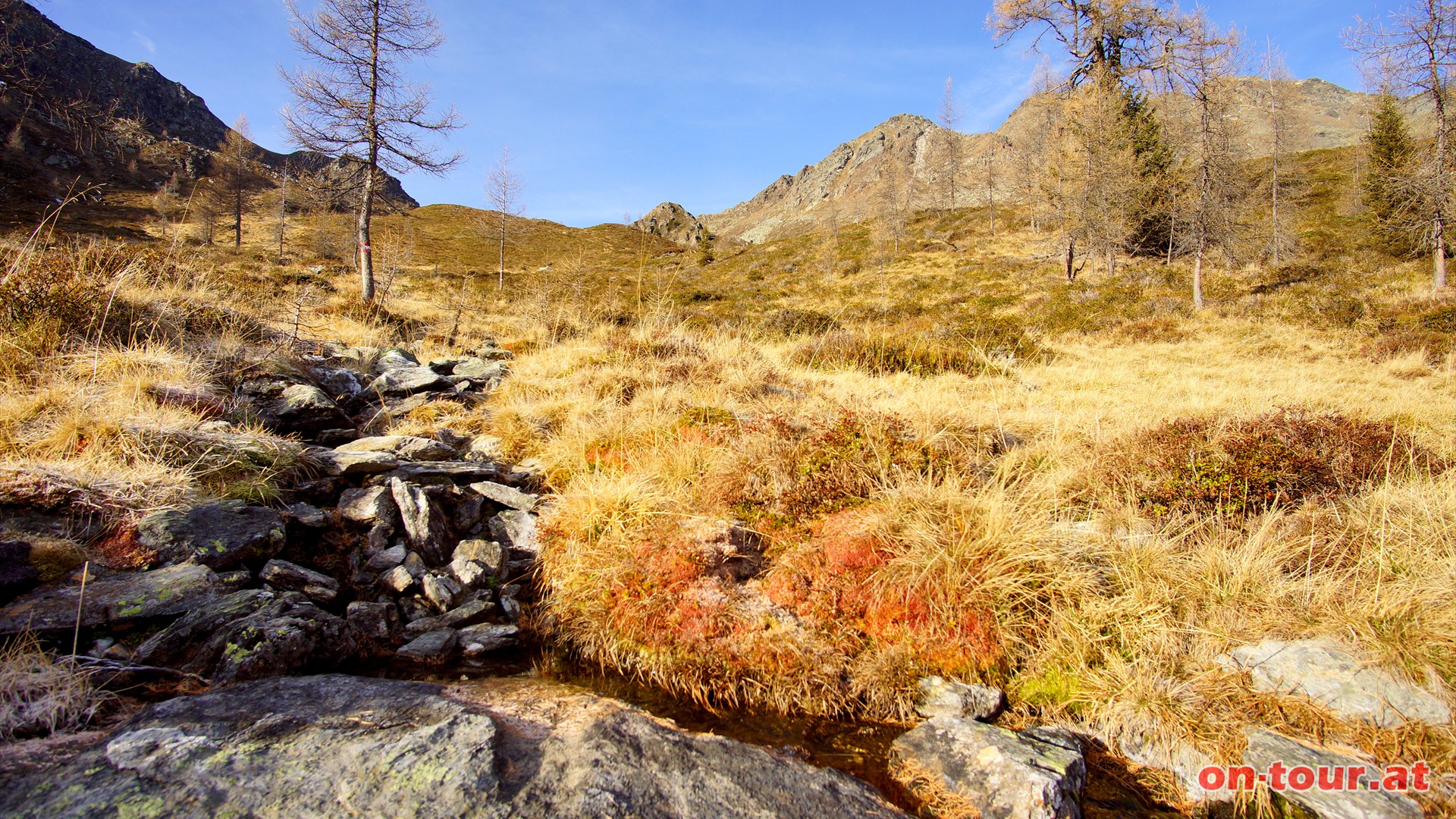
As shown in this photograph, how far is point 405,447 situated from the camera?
15.6 feet

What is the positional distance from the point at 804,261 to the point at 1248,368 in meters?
23.6

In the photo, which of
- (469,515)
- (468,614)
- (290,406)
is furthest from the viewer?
(290,406)

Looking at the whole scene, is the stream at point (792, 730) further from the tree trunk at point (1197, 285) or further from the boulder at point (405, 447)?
the tree trunk at point (1197, 285)

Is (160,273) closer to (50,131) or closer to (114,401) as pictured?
(114,401)

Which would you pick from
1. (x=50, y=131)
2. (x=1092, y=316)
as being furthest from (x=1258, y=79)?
(x=50, y=131)

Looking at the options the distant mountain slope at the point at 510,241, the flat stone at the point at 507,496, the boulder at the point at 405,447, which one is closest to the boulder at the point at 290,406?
the boulder at the point at 405,447

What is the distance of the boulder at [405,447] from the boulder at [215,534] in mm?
1271

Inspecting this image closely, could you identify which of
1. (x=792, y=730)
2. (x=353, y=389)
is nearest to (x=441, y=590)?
(x=792, y=730)

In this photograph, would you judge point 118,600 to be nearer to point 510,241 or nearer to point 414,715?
point 414,715

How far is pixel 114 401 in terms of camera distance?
3.77 m

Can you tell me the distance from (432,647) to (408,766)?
1285 mm

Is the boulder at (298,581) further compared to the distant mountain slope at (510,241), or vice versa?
the distant mountain slope at (510,241)

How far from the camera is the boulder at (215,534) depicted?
9.53 ft

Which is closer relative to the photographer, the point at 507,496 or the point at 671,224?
the point at 507,496
